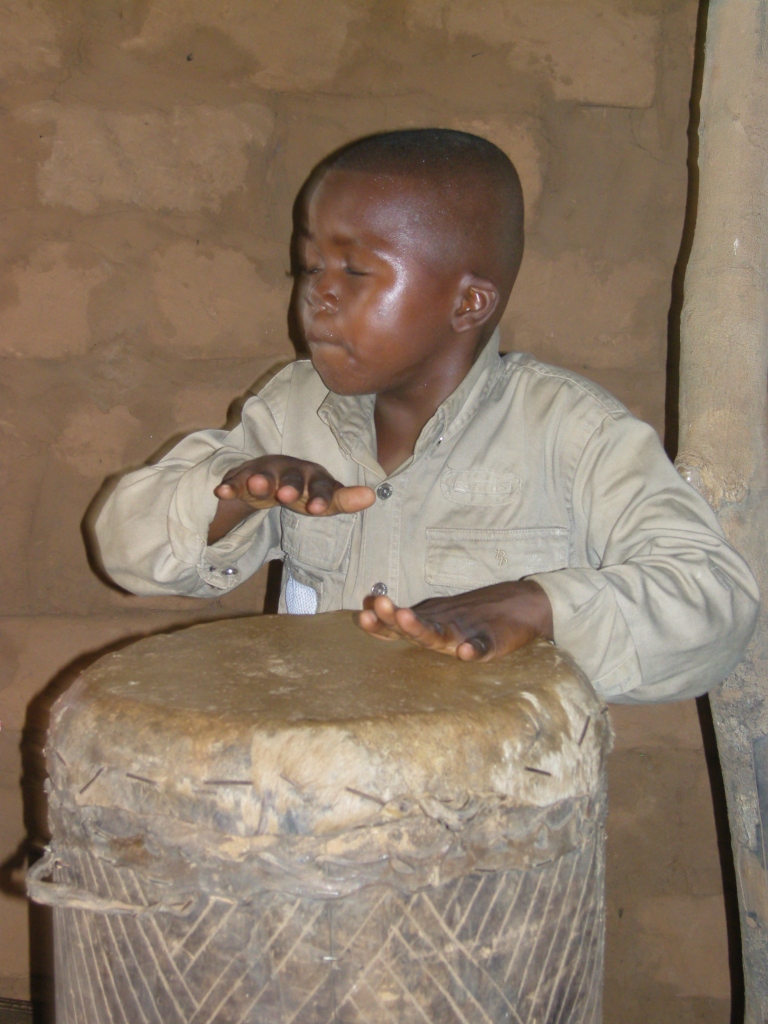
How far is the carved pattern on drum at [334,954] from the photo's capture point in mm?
812

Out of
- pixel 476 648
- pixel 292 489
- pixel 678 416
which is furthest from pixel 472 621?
pixel 678 416

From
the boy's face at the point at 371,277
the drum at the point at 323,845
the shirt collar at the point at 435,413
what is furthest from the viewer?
the shirt collar at the point at 435,413

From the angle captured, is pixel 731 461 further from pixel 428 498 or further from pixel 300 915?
pixel 300 915

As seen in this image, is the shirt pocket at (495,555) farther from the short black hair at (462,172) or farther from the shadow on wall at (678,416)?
the shadow on wall at (678,416)

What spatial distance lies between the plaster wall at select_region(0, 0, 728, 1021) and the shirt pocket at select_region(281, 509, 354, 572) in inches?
20.1

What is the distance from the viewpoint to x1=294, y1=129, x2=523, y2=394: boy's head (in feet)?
3.94

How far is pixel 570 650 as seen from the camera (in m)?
1.07

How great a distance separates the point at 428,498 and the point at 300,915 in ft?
2.07

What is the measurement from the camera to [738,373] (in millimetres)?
1402

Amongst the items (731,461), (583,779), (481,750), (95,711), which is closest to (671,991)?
(731,461)

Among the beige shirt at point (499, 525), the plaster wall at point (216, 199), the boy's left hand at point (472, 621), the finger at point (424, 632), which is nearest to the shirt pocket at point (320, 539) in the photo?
the beige shirt at point (499, 525)

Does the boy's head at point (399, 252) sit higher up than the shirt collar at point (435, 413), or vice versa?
the boy's head at point (399, 252)

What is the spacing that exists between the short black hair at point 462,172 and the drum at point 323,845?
0.62m

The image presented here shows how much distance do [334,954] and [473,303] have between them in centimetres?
82
